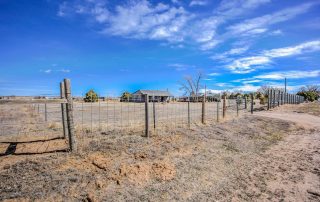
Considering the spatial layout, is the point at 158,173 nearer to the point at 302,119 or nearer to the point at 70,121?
the point at 70,121

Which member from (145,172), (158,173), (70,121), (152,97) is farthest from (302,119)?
(70,121)

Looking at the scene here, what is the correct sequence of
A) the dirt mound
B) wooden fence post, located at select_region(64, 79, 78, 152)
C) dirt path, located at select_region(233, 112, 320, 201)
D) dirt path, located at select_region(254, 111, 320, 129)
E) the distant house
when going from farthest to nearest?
dirt path, located at select_region(254, 111, 320, 129) < the distant house < wooden fence post, located at select_region(64, 79, 78, 152) < the dirt mound < dirt path, located at select_region(233, 112, 320, 201)

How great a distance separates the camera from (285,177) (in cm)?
652

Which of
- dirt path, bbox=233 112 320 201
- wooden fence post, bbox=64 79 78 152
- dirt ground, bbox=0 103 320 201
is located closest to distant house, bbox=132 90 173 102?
dirt ground, bbox=0 103 320 201

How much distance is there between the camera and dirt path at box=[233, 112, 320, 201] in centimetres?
542

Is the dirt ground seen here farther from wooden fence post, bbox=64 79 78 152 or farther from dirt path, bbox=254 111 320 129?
dirt path, bbox=254 111 320 129

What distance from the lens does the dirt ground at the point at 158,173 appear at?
16.9 ft

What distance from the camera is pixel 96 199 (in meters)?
4.80

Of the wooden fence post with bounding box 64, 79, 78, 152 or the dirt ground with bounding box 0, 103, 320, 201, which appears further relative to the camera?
the wooden fence post with bounding box 64, 79, 78, 152

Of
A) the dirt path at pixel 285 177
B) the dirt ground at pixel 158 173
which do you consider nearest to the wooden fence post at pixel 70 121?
the dirt ground at pixel 158 173

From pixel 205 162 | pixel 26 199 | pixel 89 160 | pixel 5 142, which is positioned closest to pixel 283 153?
pixel 205 162

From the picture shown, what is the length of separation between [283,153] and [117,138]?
5.95m

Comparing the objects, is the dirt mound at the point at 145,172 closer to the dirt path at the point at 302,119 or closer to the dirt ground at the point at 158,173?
the dirt ground at the point at 158,173

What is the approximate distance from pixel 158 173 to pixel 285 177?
3.29m
